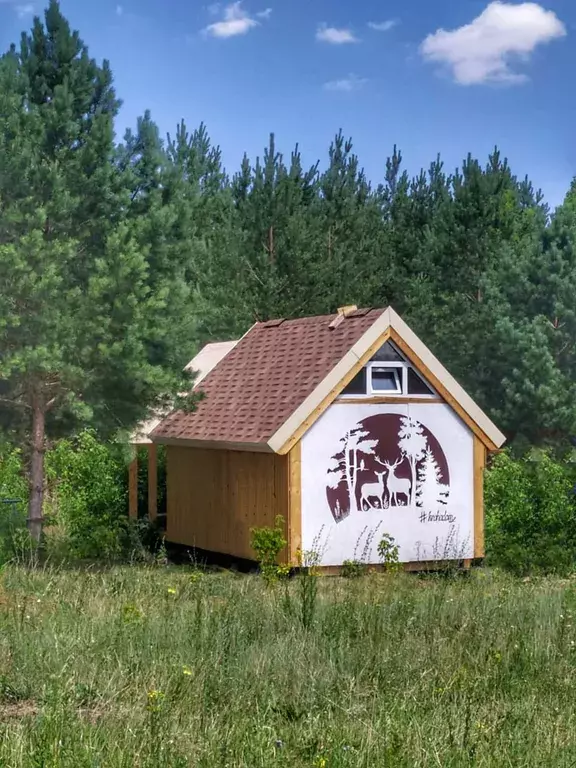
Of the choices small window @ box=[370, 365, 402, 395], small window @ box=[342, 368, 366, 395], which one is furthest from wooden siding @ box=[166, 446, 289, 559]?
small window @ box=[370, 365, 402, 395]

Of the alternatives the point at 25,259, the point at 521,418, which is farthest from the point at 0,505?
the point at 521,418

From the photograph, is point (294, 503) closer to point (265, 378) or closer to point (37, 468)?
point (265, 378)

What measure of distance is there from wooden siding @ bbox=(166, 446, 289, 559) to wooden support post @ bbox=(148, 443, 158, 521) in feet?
2.53

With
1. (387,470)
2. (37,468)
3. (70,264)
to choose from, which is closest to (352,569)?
(387,470)

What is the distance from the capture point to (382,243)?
4025 centimetres

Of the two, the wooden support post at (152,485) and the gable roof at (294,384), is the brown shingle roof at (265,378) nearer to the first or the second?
the gable roof at (294,384)

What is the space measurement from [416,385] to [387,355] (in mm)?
711

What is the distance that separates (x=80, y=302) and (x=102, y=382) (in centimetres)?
133

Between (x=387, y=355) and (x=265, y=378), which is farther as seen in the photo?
(x=265, y=378)

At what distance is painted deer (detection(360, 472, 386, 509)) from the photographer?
1675cm

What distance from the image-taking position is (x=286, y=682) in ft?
23.3

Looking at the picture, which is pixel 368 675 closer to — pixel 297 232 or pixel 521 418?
pixel 521 418

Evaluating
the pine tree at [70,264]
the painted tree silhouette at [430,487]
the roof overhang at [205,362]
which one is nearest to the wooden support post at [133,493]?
the roof overhang at [205,362]

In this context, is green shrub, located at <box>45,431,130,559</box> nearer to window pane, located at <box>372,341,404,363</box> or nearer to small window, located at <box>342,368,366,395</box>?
small window, located at <box>342,368,366,395</box>
